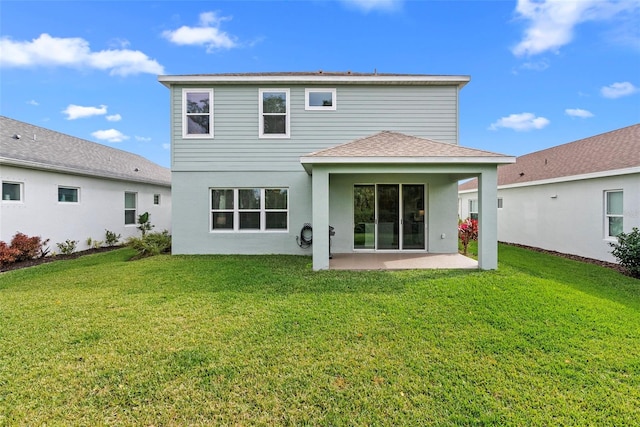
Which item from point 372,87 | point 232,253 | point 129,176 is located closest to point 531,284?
point 372,87

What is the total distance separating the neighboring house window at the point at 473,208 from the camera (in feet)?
58.8

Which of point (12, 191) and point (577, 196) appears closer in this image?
point (12, 191)

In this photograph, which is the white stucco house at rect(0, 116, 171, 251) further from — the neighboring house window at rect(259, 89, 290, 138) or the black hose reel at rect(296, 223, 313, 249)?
the black hose reel at rect(296, 223, 313, 249)

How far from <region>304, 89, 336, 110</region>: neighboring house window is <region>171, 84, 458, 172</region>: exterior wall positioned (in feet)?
0.48

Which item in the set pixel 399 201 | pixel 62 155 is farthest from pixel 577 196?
pixel 62 155

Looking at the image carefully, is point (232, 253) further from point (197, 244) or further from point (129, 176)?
point (129, 176)

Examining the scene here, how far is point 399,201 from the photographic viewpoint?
10.3 metres

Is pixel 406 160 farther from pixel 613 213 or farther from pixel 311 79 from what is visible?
pixel 613 213

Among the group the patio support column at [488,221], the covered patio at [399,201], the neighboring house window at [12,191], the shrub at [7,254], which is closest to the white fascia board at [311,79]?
the covered patio at [399,201]

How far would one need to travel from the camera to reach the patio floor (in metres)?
8.03

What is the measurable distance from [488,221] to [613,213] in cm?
572

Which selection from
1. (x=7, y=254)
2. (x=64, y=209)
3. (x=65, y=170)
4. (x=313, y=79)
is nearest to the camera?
(x=7, y=254)

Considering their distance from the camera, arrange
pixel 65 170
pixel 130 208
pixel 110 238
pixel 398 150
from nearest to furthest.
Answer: pixel 398 150 → pixel 65 170 → pixel 110 238 → pixel 130 208

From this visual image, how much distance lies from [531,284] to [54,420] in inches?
313
